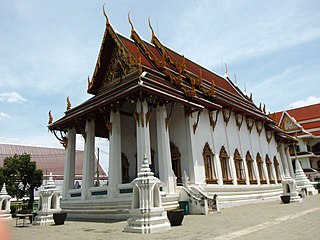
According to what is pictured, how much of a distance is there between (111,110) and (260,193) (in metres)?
9.73

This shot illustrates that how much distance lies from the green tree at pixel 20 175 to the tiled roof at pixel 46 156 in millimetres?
10444

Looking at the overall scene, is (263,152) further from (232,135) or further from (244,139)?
(232,135)

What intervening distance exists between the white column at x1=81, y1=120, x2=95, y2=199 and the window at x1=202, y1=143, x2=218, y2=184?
5.08m

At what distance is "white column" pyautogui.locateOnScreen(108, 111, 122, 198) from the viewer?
11.0m

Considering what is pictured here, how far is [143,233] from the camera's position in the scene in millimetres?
6621

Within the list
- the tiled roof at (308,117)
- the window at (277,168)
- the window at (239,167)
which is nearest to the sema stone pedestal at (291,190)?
the window at (239,167)

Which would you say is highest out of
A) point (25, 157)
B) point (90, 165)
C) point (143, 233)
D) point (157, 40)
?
point (157, 40)

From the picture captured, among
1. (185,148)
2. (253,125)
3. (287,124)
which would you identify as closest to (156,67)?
(185,148)

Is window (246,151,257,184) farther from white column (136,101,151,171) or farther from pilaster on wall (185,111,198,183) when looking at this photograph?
white column (136,101,151,171)

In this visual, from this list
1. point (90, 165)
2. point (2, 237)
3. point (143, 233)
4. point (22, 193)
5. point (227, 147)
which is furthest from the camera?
point (22, 193)

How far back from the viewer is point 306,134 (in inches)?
1169

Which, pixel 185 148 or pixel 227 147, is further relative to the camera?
pixel 227 147

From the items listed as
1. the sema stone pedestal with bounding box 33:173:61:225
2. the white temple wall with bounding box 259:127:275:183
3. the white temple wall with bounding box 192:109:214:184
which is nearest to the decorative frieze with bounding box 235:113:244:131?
the white temple wall with bounding box 259:127:275:183

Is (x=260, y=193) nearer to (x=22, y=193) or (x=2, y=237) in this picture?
(x=22, y=193)
